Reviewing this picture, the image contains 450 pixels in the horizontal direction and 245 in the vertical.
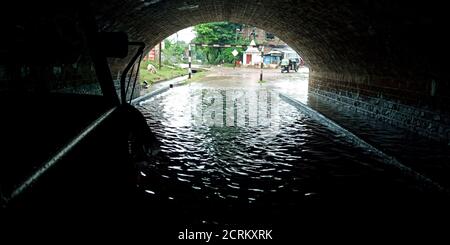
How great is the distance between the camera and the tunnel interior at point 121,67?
2340 millimetres

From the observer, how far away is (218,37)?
60.1m

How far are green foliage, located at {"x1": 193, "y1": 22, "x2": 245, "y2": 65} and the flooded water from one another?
51659 mm

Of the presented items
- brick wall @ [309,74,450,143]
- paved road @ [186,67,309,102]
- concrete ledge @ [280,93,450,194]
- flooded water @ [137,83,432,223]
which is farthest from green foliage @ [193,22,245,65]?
flooded water @ [137,83,432,223]

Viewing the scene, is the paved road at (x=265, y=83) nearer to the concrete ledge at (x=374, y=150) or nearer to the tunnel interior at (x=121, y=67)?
the tunnel interior at (x=121, y=67)

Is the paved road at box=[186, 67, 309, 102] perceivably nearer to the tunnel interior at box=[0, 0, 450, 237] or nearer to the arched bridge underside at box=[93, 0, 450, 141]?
the tunnel interior at box=[0, 0, 450, 237]

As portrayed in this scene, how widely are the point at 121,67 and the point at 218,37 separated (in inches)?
1835

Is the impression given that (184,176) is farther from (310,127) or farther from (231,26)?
(231,26)

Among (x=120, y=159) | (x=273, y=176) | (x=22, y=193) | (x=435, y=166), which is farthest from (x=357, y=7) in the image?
(x=22, y=193)

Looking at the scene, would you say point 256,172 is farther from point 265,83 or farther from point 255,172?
point 265,83

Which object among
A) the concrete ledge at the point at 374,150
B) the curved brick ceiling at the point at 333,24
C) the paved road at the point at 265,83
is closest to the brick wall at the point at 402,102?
the curved brick ceiling at the point at 333,24

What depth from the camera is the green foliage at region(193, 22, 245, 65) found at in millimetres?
59375

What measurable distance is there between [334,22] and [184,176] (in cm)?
654

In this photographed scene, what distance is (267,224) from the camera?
3777 mm

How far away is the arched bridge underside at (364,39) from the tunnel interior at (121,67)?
0.04 m
